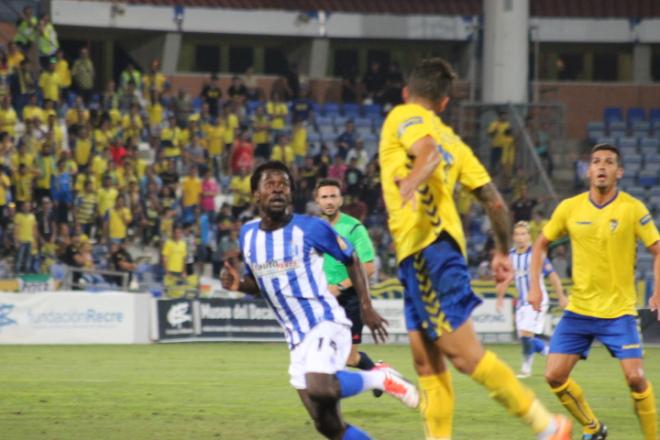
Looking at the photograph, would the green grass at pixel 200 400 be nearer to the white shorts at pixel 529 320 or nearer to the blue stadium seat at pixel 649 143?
the white shorts at pixel 529 320

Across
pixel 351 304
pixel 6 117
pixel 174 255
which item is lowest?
pixel 351 304

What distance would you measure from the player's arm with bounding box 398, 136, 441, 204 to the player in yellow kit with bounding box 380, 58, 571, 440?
0.14 meters

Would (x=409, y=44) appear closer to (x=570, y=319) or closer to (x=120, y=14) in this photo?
(x=120, y=14)

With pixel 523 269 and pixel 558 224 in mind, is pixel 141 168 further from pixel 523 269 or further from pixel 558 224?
pixel 558 224

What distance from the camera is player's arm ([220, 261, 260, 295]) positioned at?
340 inches

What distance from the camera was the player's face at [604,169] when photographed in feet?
32.2

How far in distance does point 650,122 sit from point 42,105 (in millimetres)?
16733

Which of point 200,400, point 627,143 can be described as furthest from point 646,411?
point 627,143

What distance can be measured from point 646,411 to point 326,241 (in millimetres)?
2750

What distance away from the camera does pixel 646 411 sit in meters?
9.57

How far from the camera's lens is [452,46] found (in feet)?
134

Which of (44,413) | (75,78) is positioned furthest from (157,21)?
(44,413)

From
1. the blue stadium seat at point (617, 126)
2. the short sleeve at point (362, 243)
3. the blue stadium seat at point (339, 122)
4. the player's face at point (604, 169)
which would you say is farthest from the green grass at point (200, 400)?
the blue stadium seat at point (617, 126)

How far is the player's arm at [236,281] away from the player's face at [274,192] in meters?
0.48
